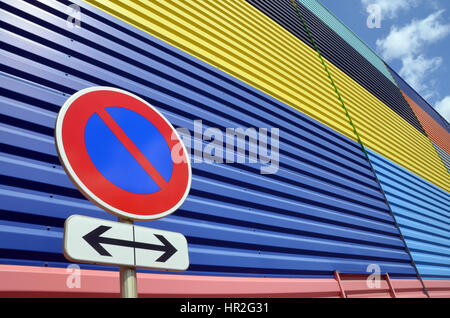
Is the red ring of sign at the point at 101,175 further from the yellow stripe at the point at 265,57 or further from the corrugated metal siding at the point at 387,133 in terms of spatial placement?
the corrugated metal siding at the point at 387,133

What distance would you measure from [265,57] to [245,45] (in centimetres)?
36

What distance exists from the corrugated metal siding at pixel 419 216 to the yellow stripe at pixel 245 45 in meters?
1.24

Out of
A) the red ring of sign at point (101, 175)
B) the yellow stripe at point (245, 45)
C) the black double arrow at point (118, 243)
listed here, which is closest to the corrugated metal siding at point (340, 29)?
the yellow stripe at point (245, 45)

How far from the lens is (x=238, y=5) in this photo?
14.7 feet

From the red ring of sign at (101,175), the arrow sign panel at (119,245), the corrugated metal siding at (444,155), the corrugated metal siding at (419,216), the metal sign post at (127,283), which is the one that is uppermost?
the corrugated metal siding at (444,155)

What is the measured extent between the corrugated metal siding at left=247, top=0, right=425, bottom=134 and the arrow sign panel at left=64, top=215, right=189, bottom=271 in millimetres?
4976

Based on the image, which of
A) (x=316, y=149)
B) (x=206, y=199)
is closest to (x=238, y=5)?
(x=316, y=149)

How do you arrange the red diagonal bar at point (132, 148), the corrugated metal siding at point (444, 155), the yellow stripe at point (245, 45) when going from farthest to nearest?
the corrugated metal siding at point (444, 155)
the yellow stripe at point (245, 45)
the red diagonal bar at point (132, 148)

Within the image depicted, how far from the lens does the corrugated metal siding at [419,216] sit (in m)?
4.47

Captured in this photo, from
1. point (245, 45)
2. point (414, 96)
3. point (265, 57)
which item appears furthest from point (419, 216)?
point (414, 96)

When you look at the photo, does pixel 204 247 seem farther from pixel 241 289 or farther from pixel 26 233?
pixel 26 233

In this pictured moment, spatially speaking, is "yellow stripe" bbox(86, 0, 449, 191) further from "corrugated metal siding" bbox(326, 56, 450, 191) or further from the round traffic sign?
the round traffic sign

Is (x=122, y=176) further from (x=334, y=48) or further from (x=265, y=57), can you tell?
(x=334, y=48)

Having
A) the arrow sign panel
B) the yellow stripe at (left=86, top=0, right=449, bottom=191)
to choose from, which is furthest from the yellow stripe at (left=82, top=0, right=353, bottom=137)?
the arrow sign panel
